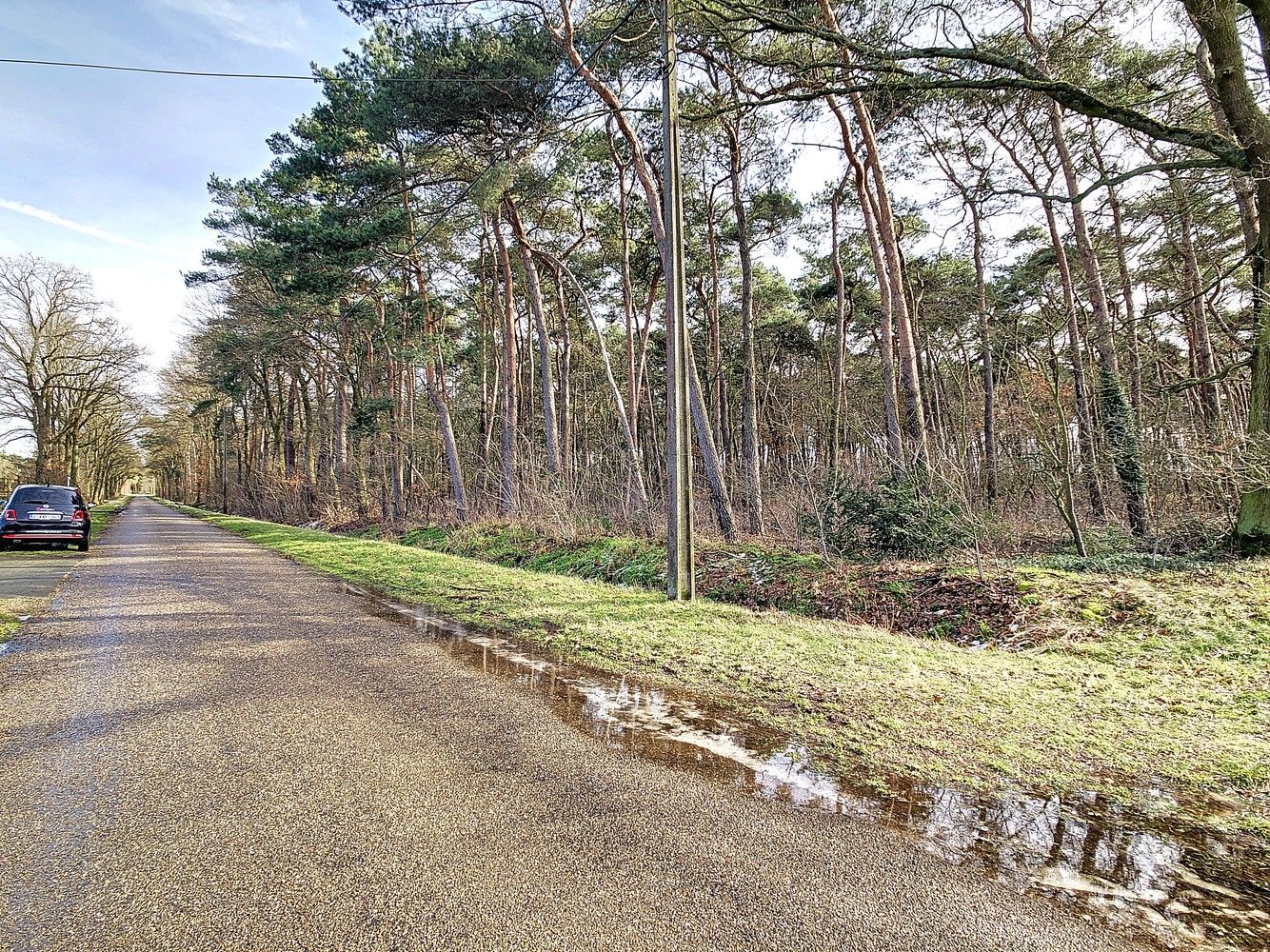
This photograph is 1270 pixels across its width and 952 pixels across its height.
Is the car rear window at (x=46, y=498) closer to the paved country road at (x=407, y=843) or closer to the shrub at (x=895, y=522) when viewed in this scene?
the paved country road at (x=407, y=843)

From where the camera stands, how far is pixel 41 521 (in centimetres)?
1460

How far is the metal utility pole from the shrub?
2815 millimetres

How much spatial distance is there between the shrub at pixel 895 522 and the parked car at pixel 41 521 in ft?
57.9

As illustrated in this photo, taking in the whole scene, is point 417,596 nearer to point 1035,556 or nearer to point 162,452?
point 1035,556

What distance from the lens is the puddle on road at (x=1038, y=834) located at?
2.14m

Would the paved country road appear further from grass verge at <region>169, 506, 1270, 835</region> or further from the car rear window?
the car rear window

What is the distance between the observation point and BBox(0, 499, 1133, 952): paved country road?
6.54 feet

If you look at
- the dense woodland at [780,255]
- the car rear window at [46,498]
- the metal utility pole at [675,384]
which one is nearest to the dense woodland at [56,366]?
the dense woodland at [780,255]

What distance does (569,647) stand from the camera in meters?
5.74

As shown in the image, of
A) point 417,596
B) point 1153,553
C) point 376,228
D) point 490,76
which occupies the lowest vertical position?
point 417,596

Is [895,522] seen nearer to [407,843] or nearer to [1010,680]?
[1010,680]

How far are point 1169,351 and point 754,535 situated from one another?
45.2 feet

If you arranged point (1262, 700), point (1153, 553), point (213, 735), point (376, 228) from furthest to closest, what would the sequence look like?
point (376, 228) → point (1153, 553) → point (1262, 700) → point (213, 735)

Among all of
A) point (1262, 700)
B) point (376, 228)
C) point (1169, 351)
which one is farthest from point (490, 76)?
point (1169, 351)
